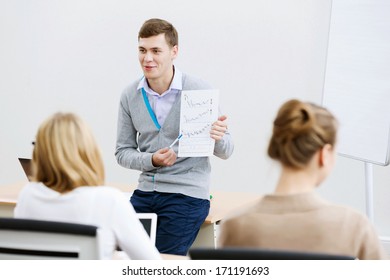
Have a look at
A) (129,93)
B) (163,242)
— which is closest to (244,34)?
(129,93)

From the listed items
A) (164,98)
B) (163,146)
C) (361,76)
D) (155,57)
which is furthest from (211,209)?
(361,76)

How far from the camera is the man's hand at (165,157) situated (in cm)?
361

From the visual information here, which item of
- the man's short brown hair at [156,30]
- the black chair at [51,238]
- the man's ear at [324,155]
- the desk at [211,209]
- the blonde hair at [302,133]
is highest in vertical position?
the man's short brown hair at [156,30]

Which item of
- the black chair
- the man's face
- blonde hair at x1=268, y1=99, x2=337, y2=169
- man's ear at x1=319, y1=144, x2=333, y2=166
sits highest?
the man's face

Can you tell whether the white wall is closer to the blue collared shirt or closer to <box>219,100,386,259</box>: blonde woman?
the blue collared shirt

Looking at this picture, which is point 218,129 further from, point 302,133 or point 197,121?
point 302,133

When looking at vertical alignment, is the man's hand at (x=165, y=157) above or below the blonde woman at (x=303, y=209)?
below

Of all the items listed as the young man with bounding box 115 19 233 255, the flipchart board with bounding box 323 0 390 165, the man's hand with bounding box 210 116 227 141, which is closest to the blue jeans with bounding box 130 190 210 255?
the young man with bounding box 115 19 233 255

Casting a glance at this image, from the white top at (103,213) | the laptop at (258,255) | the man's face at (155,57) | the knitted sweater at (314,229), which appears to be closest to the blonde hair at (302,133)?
the knitted sweater at (314,229)

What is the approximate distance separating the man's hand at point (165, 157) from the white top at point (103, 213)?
4.33 feet

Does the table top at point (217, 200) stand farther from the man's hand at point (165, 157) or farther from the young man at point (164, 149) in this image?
the man's hand at point (165, 157)

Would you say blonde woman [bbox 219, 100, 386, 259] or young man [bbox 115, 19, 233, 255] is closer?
blonde woman [bbox 219, 100, 386, 259]

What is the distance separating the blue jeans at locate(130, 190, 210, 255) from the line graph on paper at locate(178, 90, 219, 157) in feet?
0.75

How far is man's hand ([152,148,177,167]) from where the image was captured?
3.61m
